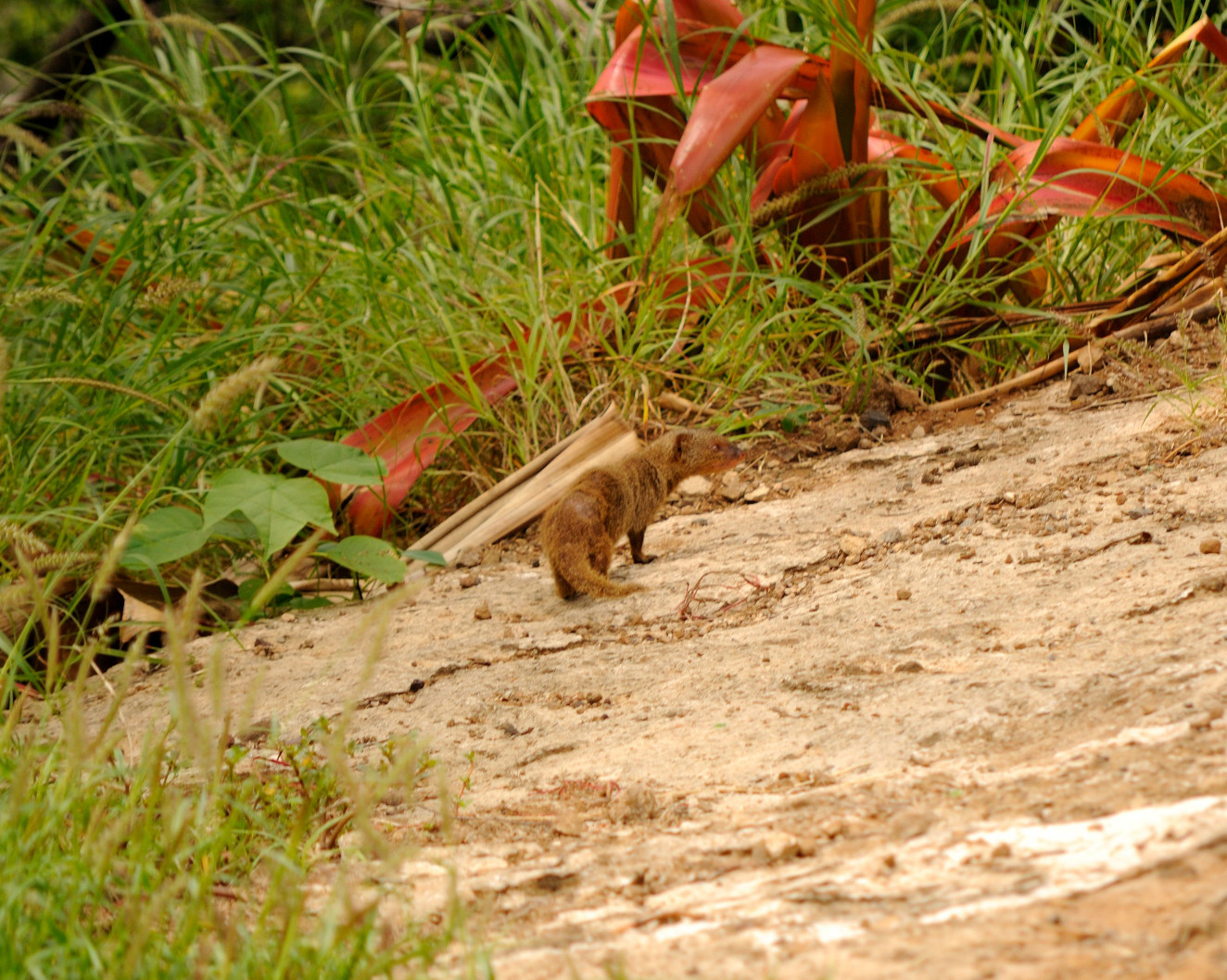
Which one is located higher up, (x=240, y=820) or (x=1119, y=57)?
(x=1119, y=57)

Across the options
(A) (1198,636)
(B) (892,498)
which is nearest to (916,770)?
(A) (1198,636)

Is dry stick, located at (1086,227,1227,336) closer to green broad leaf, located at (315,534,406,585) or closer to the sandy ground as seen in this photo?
the sandy ground

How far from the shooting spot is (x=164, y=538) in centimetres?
290

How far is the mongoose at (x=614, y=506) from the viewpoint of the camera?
125 inches

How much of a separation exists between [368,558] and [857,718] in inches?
64.5

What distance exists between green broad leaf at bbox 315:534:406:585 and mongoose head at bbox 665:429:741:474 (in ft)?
3.16

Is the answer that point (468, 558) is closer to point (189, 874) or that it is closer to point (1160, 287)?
point (189, 874)

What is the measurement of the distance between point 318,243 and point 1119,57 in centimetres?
336

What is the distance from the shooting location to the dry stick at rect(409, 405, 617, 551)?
3.77 m

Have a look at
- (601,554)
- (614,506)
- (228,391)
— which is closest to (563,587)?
(601,554)

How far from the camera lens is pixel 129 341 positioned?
3969mm

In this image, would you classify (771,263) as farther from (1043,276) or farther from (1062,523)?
(1062,523)

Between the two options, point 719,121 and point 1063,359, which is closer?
point 719,121

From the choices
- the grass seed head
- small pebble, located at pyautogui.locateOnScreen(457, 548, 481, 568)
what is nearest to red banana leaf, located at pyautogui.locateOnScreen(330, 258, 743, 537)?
small pebble, located at pyautogui.locateOnScreen(457, 548, 481, 568)
